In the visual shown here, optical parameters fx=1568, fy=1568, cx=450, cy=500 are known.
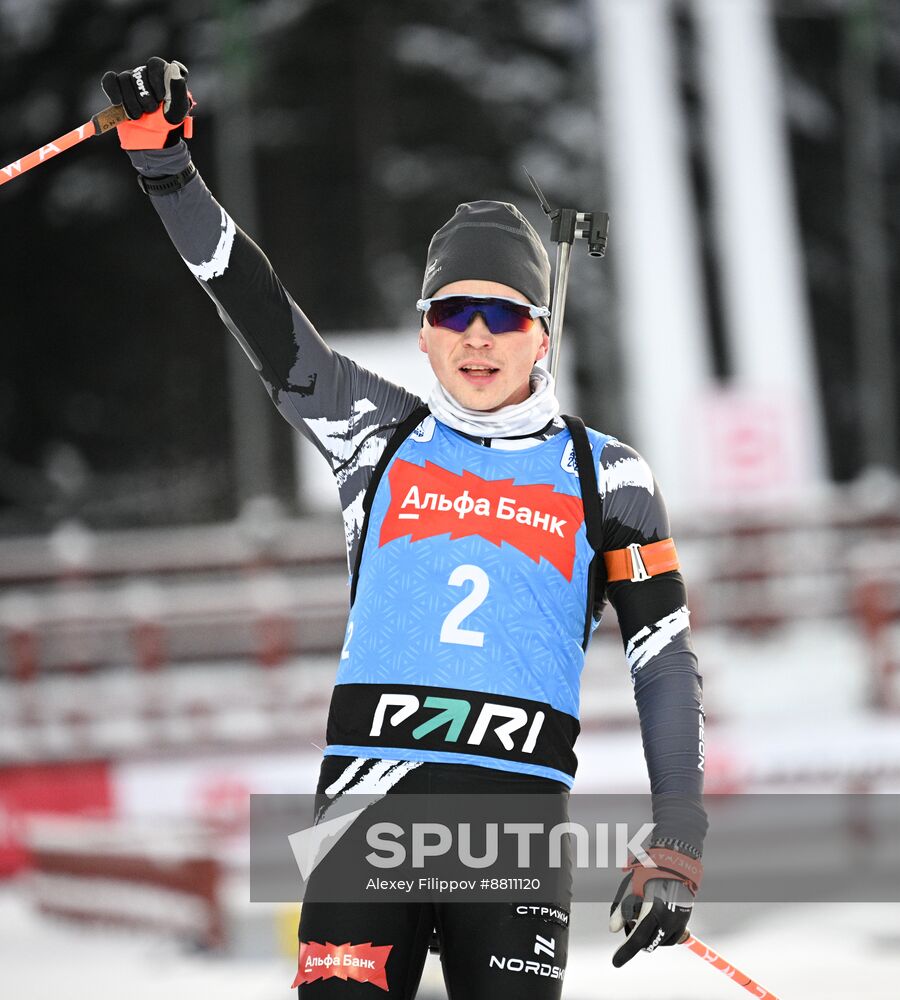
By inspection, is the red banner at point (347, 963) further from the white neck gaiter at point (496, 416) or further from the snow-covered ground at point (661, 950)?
the snow-covered ground at point (661, 950)

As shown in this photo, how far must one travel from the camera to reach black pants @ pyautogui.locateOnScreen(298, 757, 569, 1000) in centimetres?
267

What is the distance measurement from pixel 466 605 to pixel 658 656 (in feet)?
1.27

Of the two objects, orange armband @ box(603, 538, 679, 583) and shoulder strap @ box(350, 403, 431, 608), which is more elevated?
shoulder strap @ box(350, 403, 431, 608)

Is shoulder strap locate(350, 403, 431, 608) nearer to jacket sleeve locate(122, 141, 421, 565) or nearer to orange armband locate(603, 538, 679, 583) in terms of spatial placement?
jacket sleeve locate(122, 141, 421, 565)

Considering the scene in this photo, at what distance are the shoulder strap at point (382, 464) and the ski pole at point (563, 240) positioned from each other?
1.06 feet

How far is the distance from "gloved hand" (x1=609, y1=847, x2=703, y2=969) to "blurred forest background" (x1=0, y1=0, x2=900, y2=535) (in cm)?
1745

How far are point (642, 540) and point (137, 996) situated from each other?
405 cm

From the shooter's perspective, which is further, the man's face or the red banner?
the man's face

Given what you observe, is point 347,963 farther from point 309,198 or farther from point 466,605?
point 309,198

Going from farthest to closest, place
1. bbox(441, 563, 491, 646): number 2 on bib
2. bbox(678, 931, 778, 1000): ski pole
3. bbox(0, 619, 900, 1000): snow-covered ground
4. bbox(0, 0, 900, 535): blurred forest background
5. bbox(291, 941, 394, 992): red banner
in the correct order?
bbox(0, 0, 900, 535): blurred forest background → bbox(0, 619, 900, 1000): snow-covered ground → bbox(678, 931, 778, 1000): ski pole → bbox(441, 563, 491, 646): number 2 on bib → bbox(291, 941, 394, 992): red banner

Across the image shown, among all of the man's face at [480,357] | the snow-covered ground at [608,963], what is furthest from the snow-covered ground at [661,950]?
the man's face at [480,357]

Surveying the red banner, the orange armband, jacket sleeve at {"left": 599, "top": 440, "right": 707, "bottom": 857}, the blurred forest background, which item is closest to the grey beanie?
jacket sleeve at {"left": 599, "top": 440, "right": 707, "bottom": 857}

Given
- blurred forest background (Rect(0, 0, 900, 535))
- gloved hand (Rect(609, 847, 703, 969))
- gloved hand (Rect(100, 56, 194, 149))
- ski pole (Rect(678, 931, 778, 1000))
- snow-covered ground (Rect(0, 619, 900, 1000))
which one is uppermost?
blurred forest background (Rect(0, 0, 900, 535))

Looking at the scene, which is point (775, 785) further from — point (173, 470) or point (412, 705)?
point (173, 470)
